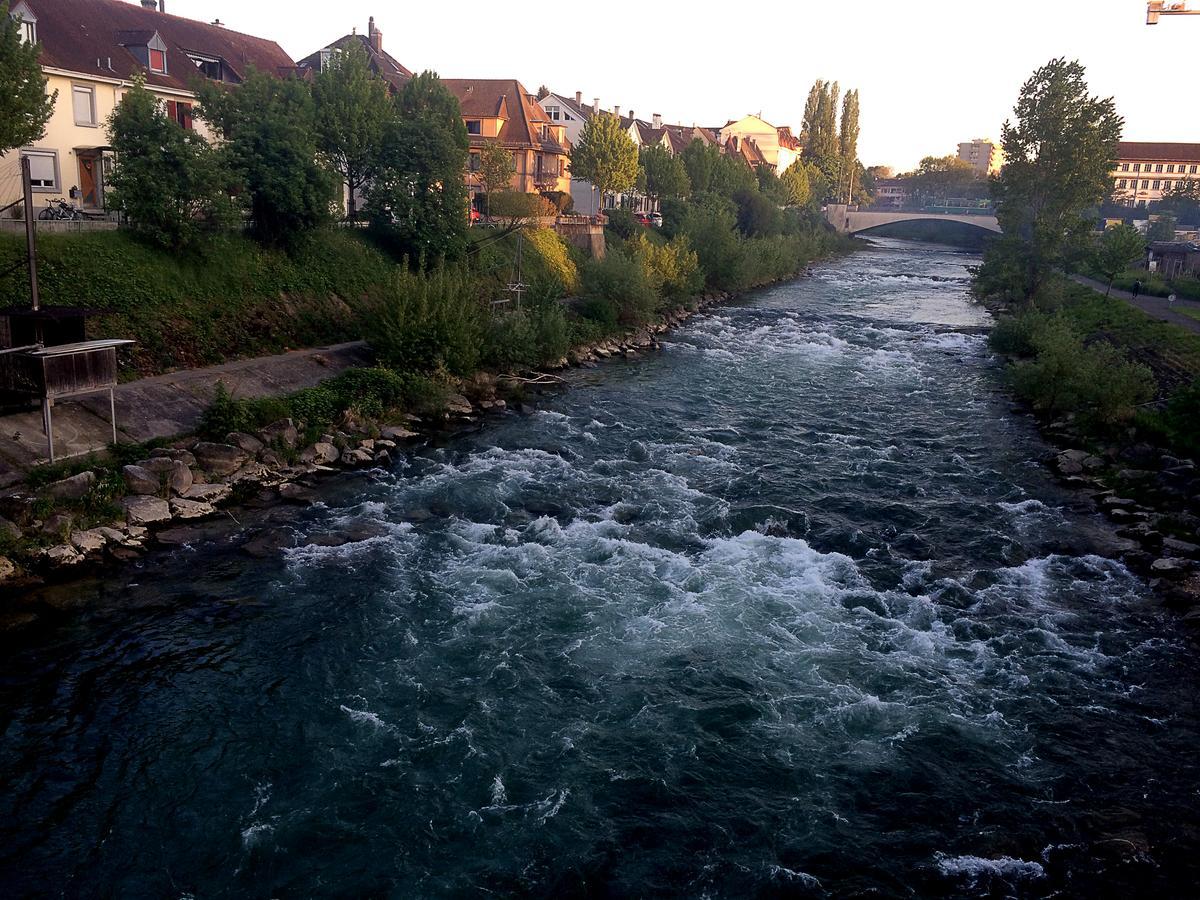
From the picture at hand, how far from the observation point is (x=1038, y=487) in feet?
68.9

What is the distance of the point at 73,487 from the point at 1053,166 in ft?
136

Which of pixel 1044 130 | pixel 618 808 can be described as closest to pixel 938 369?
pixel 1044 130

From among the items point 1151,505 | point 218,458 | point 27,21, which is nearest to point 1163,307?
point 1151,505

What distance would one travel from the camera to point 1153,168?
12181 centimetres

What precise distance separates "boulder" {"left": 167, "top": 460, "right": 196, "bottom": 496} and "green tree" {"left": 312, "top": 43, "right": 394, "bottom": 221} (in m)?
17.9

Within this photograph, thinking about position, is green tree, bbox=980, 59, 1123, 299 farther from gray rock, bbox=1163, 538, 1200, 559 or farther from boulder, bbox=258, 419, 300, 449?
boulder, bbox=258, 419, 300, 449

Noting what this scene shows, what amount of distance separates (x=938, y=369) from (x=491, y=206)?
22217mm

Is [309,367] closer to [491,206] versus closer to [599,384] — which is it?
[599,384]

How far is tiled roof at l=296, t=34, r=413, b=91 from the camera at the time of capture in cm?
5050

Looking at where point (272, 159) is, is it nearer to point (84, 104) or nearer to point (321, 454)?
point (84, 104)

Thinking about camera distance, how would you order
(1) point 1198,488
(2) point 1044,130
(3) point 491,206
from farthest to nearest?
(3) point 491,206 < (2) point 1044,130 < (1) point 1198,488

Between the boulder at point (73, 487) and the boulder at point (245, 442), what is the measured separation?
3474mm

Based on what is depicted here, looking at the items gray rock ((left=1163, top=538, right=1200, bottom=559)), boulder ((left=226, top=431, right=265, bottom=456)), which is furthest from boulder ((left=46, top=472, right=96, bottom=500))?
gray rock ((left=1163, top=538, right=1200, bottom=559))

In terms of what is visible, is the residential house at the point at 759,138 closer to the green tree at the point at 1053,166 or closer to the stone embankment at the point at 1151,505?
the green tree at the point at 1053,166
